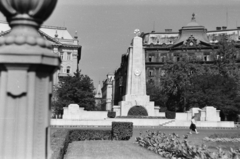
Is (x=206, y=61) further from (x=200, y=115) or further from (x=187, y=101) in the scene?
(x=200, y=115)

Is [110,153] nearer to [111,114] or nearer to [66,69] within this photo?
[111,114]

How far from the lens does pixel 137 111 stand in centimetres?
4606

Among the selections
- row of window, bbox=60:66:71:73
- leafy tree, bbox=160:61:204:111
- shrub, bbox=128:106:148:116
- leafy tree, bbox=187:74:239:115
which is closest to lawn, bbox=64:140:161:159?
shrub, bbox=128:106:148:116

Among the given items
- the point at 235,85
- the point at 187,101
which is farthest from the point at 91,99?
the point at 235,85

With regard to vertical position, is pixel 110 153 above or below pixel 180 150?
below

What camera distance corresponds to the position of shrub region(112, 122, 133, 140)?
21.3 metres

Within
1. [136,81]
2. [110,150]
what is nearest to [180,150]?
[110,150]

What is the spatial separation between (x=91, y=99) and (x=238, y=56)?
2016 inches

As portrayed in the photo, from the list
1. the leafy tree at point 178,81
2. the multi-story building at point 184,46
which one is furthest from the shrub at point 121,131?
the multi-story building at point 184,46

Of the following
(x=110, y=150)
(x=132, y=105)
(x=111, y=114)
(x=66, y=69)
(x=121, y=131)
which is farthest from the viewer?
(x=66, y=69)

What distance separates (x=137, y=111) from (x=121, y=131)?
24864 millimetres

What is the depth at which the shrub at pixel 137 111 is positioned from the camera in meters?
46.1

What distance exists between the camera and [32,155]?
4.45m

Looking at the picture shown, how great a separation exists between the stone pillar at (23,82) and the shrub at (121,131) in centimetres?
1676
